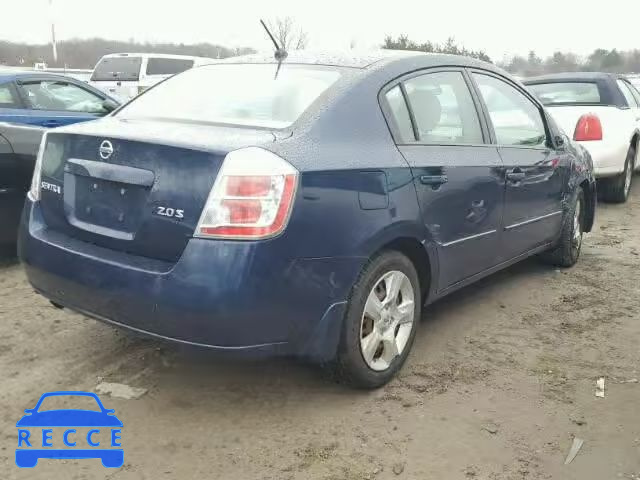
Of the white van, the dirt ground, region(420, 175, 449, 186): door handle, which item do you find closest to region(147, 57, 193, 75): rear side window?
the white van

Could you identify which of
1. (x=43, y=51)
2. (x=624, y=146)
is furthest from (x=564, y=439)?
(x=43, y=51)

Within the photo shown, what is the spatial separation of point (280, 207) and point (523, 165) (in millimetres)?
2190

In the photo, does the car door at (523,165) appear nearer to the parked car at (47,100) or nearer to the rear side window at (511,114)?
the rear side window at (511,114)

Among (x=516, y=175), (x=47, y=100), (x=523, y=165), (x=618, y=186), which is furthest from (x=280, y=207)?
(x=618, y=186)

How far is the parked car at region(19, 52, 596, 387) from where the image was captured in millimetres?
2521

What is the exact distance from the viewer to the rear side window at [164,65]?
1698cm

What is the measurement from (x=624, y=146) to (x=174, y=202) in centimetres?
649

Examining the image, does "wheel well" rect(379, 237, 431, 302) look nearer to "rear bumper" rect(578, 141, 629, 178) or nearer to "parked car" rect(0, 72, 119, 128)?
"parked car" rect(0, 72, 119, 128)

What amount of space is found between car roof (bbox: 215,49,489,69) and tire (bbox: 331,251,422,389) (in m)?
1.01

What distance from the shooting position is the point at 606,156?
7.34m

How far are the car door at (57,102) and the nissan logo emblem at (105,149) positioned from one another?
361 cm

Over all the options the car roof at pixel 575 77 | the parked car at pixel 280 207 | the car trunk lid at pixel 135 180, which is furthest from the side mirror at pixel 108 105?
the car roof at pixel 575 77

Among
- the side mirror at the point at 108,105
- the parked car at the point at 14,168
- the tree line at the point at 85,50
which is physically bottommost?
the parked car at the point at 14,168

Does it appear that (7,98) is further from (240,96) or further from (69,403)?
(69,403)
